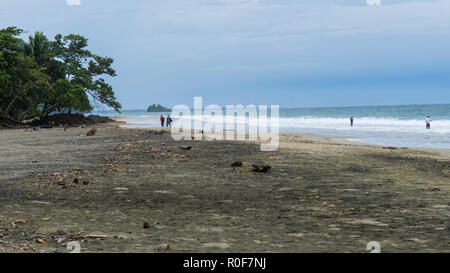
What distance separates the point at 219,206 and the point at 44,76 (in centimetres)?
3774

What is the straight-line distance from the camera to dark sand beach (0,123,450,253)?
16.4 feet

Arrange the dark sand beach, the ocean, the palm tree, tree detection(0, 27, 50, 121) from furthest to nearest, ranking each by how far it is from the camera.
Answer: the palm tree
tree detection(0, 27, 50, 121)
the ocean
the dark sand beach

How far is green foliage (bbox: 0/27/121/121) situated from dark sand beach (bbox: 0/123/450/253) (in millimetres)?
27723

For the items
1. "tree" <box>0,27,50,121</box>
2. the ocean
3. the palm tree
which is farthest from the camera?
the palm tree

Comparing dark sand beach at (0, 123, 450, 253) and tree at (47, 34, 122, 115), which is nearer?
dark sand beach at (0, 123, 450, 253)

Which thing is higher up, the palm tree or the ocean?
A: the palm tree

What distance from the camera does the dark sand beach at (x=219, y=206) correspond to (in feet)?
16.4

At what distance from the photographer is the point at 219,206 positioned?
7164mm

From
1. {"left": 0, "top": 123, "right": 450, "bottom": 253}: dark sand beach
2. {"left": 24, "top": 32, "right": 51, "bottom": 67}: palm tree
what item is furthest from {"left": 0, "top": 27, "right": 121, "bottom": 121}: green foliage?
{"left": 0, "top": 123, "right": 450, "bottom": 253}: dark sand beach

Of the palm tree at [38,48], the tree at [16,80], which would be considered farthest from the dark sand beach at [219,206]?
the palm tree at [38,48]

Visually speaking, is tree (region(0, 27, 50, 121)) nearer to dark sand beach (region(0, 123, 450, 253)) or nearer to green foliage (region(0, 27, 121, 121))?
green foliage (region(0, 27, 121, 121))

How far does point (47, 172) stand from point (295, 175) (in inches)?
234

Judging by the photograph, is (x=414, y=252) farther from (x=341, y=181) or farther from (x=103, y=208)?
(x=341, y=181)

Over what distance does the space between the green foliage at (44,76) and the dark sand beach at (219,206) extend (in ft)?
91.0
